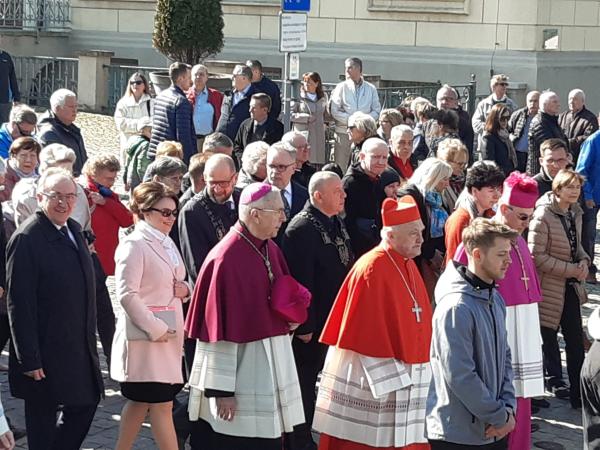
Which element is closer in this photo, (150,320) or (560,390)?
(150,320)

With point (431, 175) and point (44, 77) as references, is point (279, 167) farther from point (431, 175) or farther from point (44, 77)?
point (44, 77)

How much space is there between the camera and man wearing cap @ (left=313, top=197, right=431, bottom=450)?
695 centimetres

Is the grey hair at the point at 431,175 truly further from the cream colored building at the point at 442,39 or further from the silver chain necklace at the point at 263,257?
the cream colored building at the point at 442,39

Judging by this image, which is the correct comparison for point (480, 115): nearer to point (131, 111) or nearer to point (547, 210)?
point (131, 111)

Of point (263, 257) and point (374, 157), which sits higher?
point (374, 157)

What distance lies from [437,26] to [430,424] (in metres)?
21.2

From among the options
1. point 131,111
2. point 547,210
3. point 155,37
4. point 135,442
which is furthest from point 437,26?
point 135,442

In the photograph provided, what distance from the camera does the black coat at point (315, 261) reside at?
802 centimetres

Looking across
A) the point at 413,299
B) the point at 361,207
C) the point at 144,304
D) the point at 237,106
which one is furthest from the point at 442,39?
the point at 144,304

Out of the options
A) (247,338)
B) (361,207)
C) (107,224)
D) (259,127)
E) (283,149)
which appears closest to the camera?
(247,338)

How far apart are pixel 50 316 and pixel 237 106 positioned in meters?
7.72

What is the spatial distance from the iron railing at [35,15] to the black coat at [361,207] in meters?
21.3

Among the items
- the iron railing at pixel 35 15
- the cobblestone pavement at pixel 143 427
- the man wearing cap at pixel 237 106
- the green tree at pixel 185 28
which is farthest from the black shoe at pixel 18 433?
the iron railing at pixel 35 15

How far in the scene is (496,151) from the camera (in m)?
13.8
